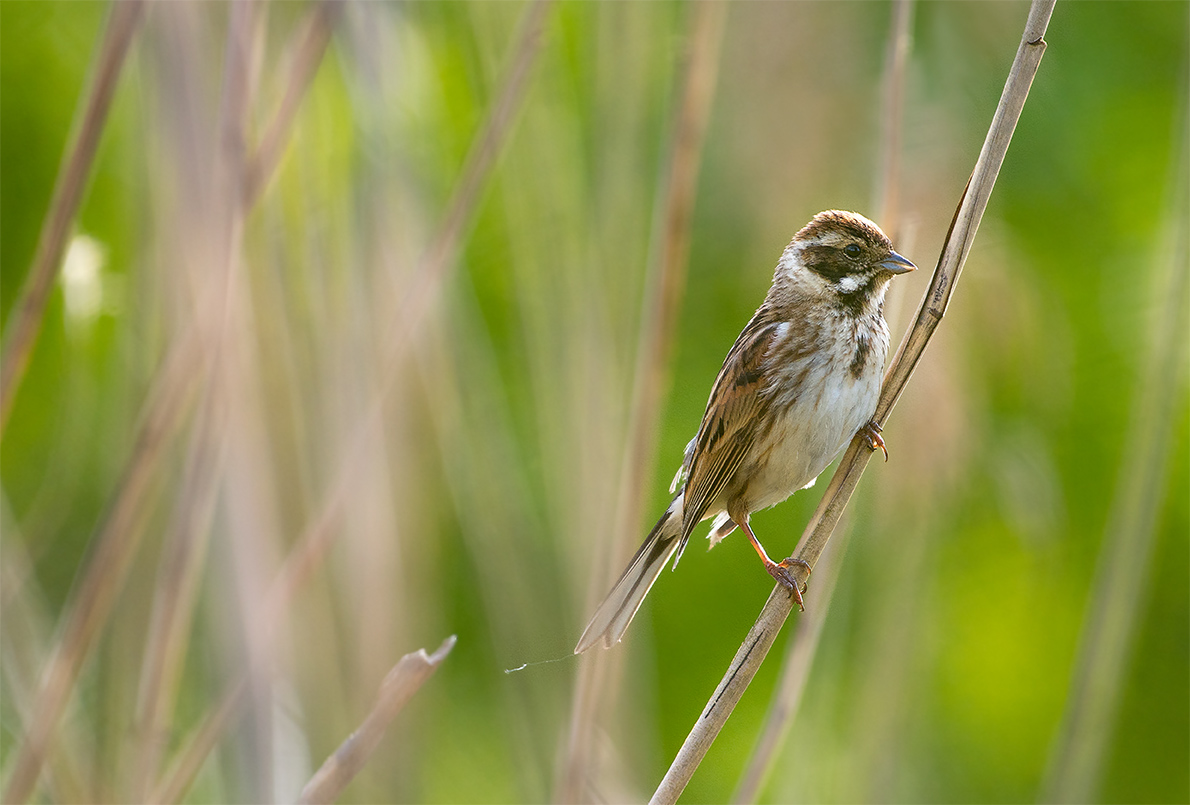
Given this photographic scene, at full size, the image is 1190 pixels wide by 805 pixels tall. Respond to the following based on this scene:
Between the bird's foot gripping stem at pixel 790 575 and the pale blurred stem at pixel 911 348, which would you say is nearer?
the pale blurred stem at pixel 911 348

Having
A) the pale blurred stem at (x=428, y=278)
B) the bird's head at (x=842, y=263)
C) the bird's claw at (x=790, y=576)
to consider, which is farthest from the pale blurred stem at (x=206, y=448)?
the bird's head at (x=842, y=263)

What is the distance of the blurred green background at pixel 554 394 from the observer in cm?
232

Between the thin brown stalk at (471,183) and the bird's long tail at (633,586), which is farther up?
the thin brown stalk at (471,183)

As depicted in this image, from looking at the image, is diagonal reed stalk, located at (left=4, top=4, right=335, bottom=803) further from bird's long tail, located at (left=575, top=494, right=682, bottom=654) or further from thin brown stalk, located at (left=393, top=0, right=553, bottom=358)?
bird's long tail, located at (left=575, top=494, right=682, bottom=654)

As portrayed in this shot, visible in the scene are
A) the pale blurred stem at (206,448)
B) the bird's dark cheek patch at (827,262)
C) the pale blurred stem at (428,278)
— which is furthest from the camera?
the bird's dark cheek patch at (827,262)

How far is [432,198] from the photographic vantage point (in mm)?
3068

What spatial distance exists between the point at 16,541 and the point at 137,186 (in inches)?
36.2

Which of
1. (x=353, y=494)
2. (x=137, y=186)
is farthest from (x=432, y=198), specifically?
(x=353, y=494)

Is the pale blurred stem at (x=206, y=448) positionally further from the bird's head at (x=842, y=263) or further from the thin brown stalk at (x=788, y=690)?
the bird's head at (x=842, y=263)

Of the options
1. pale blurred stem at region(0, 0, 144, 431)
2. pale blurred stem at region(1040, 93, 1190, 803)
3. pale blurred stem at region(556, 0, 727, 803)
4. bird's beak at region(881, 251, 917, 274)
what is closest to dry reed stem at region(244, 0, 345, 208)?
pale blurred stem at region(0, 0, 144, 431)

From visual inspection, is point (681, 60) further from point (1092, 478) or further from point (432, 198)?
point (1092, 478)

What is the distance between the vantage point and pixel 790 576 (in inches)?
87.8

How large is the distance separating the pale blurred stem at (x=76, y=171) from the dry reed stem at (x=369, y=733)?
2.75 feet

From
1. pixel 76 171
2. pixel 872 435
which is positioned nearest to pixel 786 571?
pixel 872 435
